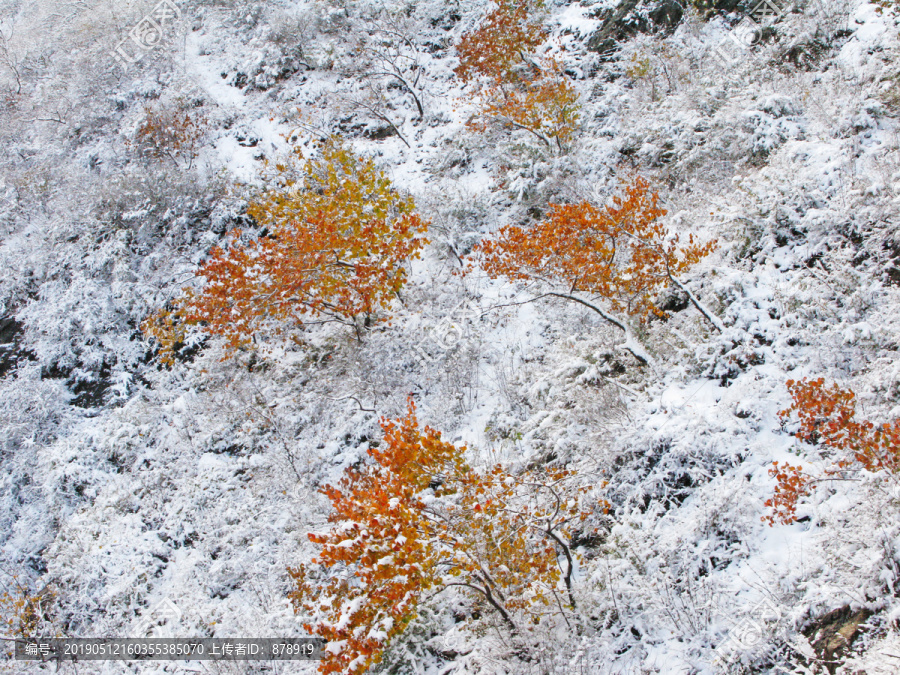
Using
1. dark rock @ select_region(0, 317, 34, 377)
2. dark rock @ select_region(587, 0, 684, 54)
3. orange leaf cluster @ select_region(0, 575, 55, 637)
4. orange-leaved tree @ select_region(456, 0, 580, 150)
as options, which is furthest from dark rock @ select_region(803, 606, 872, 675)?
dark rock @ select_region(0, 317, 34, 377)

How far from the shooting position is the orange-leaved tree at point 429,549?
5367mm

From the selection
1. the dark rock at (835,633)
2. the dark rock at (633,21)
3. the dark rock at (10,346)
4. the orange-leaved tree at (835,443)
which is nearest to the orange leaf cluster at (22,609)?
the dark rock at (10,346)

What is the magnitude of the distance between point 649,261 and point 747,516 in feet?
14.8

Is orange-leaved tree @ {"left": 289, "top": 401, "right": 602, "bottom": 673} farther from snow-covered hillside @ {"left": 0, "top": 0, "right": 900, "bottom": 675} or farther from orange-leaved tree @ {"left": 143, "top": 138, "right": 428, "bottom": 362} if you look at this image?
orange-leaved tree @ {"left": 143, "top": 138, "right": 428, "bottom": 362}

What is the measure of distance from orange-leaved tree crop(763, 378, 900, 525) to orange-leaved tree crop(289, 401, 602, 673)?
7.95 feet

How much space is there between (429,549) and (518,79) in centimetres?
1605

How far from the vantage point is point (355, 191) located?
11.1 meters

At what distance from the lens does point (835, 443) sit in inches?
216

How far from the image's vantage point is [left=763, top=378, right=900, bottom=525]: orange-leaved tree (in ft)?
16.8

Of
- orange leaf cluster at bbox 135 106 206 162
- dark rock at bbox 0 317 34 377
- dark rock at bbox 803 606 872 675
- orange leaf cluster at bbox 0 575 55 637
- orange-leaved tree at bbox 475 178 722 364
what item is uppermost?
orange-leaved tree at bbox 475 178 722 364

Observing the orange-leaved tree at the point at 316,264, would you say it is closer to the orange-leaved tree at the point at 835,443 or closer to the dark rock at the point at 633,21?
the orange-leaved tree at the point at 835,443

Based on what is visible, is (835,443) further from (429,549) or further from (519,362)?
(519,362)

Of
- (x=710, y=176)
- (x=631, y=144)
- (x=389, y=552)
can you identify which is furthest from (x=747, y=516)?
(x=631, y=144)

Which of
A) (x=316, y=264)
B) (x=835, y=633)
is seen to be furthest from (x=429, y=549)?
(x=316, y=264)
